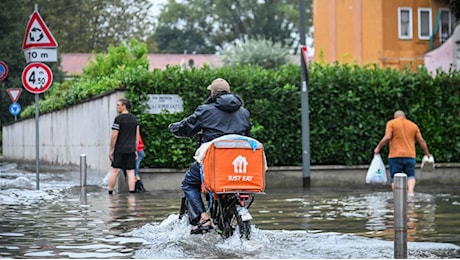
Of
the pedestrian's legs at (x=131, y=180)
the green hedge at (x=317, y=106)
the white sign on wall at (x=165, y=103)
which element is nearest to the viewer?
the pedestrian's legs at (x=131, y=180)

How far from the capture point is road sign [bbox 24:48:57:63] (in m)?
18.7

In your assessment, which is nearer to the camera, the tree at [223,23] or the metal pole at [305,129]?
the metal pole at [305,129]

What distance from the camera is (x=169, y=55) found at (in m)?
95.8

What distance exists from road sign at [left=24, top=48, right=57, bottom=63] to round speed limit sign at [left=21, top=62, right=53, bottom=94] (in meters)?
0.15

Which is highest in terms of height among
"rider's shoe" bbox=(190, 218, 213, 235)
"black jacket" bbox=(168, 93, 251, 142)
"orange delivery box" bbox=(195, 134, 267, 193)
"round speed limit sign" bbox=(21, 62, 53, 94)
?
"round speed limit sign" bbox=(21, 62, 53, 94)

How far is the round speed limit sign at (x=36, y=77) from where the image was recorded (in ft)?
60.8

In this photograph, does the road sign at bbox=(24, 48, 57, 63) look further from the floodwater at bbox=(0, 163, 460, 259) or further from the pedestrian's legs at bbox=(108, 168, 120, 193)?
the floodwater at bbox=(0, 163, 460, 259)

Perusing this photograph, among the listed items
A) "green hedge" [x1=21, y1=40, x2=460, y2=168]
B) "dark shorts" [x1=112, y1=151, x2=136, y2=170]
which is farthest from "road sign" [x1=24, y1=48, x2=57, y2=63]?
"green hedge" [x1=21, y1=40, x2=460, y2=168]

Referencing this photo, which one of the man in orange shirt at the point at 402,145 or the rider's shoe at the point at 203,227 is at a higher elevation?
the man in orange shirt at the point at 402,145

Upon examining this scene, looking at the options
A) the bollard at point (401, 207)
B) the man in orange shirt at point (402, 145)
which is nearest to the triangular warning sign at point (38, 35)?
the man in orange shirt at point (402, 145)

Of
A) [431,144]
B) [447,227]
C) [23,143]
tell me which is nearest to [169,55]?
[23,143]

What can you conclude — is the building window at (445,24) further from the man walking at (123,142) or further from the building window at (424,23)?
the man walking at (123,142)

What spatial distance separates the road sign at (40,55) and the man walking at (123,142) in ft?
5.20

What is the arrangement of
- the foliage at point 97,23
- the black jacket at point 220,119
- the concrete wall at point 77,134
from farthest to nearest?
1. the foliage at point 97,23
2. the concrete wall at point 77,134
3. the black jacket at point 220,119
